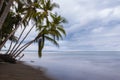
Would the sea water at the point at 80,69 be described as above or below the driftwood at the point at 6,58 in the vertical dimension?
below

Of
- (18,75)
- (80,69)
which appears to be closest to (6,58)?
(80,69)

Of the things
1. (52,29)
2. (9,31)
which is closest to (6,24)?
(9,31)

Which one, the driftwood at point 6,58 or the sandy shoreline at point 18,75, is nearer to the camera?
the sandy shoreline at point 18,75

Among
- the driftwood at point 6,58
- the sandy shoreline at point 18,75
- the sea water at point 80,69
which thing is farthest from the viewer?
the driftwood at point 6,58

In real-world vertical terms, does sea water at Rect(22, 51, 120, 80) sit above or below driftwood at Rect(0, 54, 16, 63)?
below

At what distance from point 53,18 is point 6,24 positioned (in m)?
5.18

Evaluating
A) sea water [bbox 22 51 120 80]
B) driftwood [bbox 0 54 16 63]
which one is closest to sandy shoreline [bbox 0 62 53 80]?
sea water [bbox 22 51 120 80]

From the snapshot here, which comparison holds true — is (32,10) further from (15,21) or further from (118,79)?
(118,79)

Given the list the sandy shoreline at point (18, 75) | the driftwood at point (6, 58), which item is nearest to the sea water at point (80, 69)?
the sandy shoreline at point (18, 75)

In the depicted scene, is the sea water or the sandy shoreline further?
the sea water

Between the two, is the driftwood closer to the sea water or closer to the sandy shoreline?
the sea water

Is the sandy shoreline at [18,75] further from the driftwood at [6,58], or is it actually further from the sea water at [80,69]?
the driftwood at [6,58]

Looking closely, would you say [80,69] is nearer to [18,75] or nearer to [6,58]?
[6,58]

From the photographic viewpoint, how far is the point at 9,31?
23.0 meters
